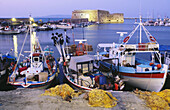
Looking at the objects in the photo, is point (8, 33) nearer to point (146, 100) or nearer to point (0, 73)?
point (0, 73)

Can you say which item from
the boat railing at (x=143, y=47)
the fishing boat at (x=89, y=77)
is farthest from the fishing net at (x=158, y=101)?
the boat railing at (x=143, y=47)

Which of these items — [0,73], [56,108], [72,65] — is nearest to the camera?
[56,108]

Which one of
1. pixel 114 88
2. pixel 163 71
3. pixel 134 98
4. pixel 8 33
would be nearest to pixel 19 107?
pixel 134 98

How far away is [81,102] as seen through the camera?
7.91 meters

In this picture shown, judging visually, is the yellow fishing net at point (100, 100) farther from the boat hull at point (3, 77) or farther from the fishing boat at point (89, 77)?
the boat hull at point (3, 77)

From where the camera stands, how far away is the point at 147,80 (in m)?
16.7

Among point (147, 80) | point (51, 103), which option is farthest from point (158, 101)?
point (147, 80)

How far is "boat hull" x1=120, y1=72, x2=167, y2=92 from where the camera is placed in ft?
53.1

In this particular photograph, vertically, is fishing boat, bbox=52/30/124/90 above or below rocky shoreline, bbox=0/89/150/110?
below

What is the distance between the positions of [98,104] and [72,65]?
370 inches

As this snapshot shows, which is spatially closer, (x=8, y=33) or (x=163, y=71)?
(x=163, y=71)

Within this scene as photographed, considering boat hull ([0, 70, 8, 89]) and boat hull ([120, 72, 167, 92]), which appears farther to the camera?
boat hull ([0, 70, 8, 89])

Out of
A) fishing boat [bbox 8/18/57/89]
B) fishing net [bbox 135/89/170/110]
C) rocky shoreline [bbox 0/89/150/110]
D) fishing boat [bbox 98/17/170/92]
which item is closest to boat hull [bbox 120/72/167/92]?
fishing boat [bbox 98/17/170/92]

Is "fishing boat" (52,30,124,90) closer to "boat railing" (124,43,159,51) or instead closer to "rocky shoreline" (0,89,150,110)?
"boat railing" (124,43,159,51)
